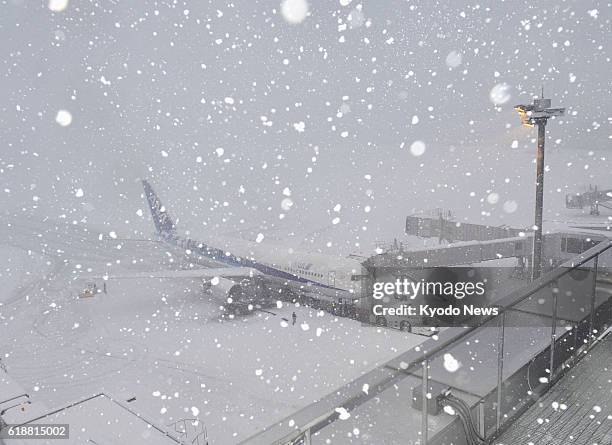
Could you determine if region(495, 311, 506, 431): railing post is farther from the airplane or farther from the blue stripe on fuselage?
the blue stripe on fuselage

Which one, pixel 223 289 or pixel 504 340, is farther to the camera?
pixel 223 289

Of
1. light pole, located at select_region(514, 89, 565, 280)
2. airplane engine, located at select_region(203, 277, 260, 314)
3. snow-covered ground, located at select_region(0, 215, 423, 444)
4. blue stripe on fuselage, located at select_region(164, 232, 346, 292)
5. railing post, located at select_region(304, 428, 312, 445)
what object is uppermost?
light pole, located at select_region(514, 89, 565, 280)

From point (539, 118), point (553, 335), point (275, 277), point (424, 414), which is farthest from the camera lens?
point (275, 277)

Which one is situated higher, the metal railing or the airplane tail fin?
the metal railing

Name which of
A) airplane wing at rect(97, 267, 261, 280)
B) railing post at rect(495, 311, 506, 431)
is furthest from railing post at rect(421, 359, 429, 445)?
airplane wing at rect(97, 267, 261, 280)

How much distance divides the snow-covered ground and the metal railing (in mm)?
9314

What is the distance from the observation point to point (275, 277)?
28.2m

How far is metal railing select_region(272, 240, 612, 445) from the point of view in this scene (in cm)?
260

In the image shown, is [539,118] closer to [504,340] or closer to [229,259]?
[504,340]

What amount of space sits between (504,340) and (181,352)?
18.2 metres

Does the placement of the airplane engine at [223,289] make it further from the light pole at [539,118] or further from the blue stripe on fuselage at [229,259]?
the light pole at [539,118]

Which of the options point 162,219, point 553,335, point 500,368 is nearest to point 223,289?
point 162,219

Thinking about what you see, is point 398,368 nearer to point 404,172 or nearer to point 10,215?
point 10,215

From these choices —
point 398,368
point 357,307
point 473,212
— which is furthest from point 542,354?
point 473,212
